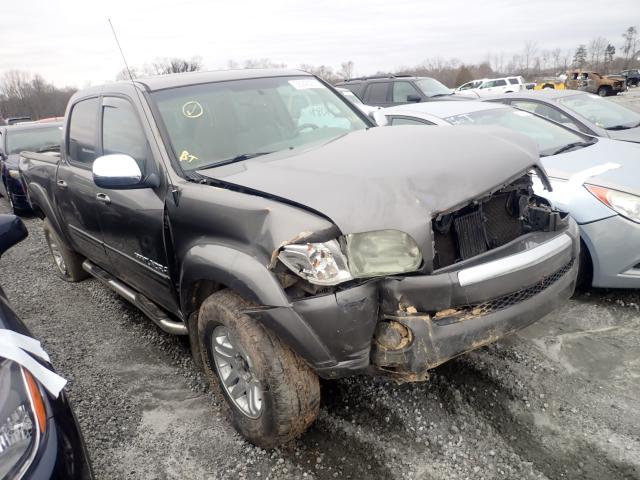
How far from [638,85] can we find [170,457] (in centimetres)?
5507

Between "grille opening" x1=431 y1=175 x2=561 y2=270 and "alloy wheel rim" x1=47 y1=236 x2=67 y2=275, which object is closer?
Answer: "grille opening" x1=431 y1=175 x2=561 y2=270

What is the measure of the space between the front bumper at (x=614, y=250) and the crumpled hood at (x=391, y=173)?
1.09 metres

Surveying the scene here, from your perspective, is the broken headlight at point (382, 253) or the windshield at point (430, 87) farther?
the windshield at point (430, 87)

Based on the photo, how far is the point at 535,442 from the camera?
2342mm

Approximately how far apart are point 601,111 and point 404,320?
21.2 feet

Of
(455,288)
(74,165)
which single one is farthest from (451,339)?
(74,165)

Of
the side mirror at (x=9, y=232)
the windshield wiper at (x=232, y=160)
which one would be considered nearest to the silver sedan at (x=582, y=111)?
the windshield wiper at (x=232, y=160)

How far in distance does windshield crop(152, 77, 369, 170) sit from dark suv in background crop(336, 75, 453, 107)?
858cm

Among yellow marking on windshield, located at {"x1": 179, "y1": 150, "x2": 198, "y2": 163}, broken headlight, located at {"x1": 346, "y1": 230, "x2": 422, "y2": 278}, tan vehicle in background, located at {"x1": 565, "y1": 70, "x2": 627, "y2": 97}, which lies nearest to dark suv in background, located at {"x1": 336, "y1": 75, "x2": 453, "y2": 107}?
yellow marking on windshield, located at {"x1": 179, "y1": 150, "x2": 198, "y2": 163}

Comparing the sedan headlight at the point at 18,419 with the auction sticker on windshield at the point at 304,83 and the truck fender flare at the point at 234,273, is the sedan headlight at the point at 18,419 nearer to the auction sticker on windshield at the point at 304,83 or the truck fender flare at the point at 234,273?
the truck fender flare at the point at 234,273

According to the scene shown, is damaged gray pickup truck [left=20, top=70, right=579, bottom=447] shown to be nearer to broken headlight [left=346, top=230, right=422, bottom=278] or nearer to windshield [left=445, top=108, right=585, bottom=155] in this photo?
broken headlight [left=346, top=230, right=422, bottom=278]

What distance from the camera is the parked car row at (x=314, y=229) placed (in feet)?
6.47

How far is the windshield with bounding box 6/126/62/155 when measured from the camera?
29.8 feet

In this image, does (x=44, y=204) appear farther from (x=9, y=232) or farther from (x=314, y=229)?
(x=314, y=229)
